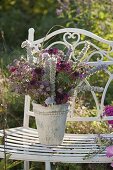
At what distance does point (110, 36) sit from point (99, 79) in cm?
45

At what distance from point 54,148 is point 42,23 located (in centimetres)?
536

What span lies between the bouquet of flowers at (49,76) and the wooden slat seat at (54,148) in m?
0.33

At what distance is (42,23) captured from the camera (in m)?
9.45

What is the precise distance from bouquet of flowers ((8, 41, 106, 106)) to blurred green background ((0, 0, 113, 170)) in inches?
7.7

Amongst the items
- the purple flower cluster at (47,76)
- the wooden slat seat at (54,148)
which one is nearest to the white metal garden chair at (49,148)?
the wooden slat seat at (54,148)

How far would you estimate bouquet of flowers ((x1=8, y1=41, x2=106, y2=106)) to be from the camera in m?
4.12

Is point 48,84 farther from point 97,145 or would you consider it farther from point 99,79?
point 99,79

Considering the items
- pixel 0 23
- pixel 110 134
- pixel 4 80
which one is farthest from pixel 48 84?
pixel 0 23

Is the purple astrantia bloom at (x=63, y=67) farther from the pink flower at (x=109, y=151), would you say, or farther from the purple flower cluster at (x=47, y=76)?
the pink flower at (x=109, y=151)

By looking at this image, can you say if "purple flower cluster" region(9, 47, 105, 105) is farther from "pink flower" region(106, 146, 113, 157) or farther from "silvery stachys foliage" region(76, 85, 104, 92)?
"pink flower" region(106, 146, 113, 157)

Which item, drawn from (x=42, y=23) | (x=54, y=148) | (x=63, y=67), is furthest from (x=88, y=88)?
(x=42, y=23)

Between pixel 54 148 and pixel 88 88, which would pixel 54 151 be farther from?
pixel 88 88

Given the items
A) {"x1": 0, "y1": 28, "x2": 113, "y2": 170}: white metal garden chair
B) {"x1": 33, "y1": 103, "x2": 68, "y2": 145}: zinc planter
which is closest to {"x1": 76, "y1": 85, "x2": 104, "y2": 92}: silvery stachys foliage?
{"x1": 33, "y1": 103, "x2": 68, "y2": 145}: zinc planter

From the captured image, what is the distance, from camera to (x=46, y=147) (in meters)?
4.29
